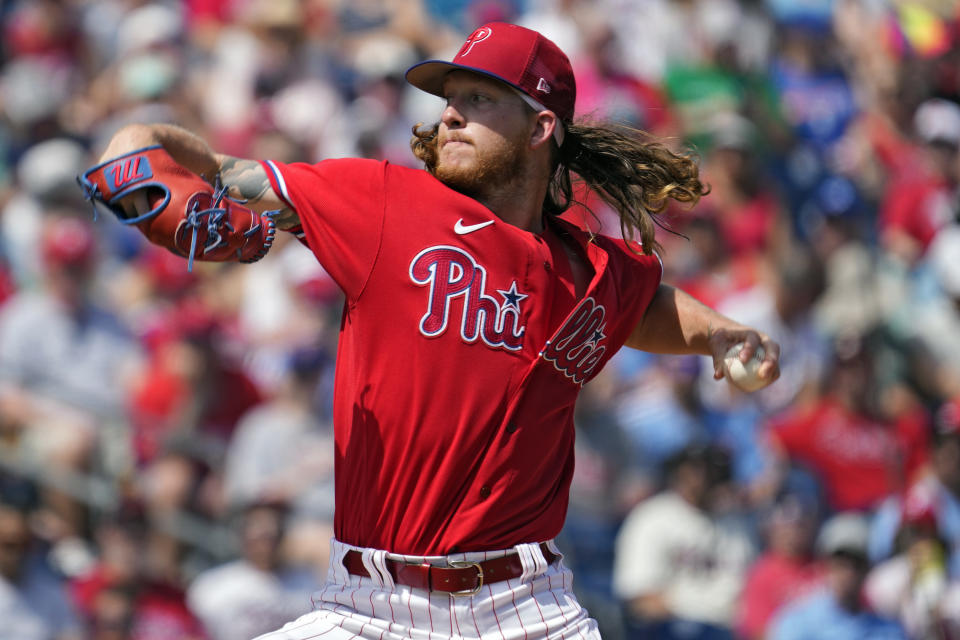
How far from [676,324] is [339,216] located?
1.05 m

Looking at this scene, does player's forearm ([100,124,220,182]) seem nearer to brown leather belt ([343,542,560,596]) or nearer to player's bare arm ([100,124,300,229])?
player's bare arm ([100,124,300,229])

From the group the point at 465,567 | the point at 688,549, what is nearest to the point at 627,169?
the point at 465,567

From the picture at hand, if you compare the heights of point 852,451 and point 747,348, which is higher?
point 852,451

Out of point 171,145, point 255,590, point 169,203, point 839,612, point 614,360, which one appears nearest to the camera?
point 169,203

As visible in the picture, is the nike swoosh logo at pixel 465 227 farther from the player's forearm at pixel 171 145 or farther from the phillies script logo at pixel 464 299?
the player's forearm at pixel 171 145

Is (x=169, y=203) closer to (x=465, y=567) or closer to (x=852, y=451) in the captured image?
(x=465, y=567)

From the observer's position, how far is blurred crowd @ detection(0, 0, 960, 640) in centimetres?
633

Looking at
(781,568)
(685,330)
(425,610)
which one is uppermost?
(781,568)

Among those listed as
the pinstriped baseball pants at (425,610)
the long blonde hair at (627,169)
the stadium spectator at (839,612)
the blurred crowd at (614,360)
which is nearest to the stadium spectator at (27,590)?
the blurred crowd at (614,360)

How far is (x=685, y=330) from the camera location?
380cm

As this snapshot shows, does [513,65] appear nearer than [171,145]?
No

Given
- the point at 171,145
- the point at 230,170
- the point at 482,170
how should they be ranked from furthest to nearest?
the point at 482,170 < the point at 230,170 < the point at 171,145

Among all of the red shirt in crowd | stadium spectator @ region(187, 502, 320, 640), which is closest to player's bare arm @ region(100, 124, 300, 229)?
stadium spectator @ region(187, 502, 320, 640)

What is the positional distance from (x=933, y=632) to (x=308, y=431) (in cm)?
316
